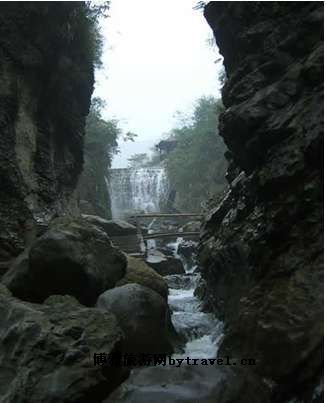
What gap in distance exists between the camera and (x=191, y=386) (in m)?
4.16

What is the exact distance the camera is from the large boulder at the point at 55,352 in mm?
3885

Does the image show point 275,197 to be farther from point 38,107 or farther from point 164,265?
point 38,107

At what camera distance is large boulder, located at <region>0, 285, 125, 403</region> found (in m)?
3.88

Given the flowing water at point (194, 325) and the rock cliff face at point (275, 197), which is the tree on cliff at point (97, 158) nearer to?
the flowing water at point (194, 325)

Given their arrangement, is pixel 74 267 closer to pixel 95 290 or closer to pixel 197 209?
pixel 95 290

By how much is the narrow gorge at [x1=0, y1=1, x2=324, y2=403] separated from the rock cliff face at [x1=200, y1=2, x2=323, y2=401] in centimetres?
2

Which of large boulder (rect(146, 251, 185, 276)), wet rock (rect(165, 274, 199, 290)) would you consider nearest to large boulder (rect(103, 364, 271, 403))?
wet rock (rect(165, 274, 199, 290))

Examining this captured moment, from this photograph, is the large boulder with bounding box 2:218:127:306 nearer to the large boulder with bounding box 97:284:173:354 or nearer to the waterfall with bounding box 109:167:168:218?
the large boulder with bounding box 97:284:173:354

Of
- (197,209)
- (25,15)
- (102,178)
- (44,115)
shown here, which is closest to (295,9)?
(25,15)

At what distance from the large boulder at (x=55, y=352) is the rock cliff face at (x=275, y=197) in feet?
5.59

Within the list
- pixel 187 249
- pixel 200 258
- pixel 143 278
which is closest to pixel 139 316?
pixel 143 278

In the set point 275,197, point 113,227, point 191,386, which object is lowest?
point 191,386

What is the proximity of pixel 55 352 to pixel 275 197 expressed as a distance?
363 centimetres

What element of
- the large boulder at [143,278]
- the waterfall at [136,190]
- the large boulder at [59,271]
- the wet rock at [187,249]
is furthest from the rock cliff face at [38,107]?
the waterfall at [136,190]
